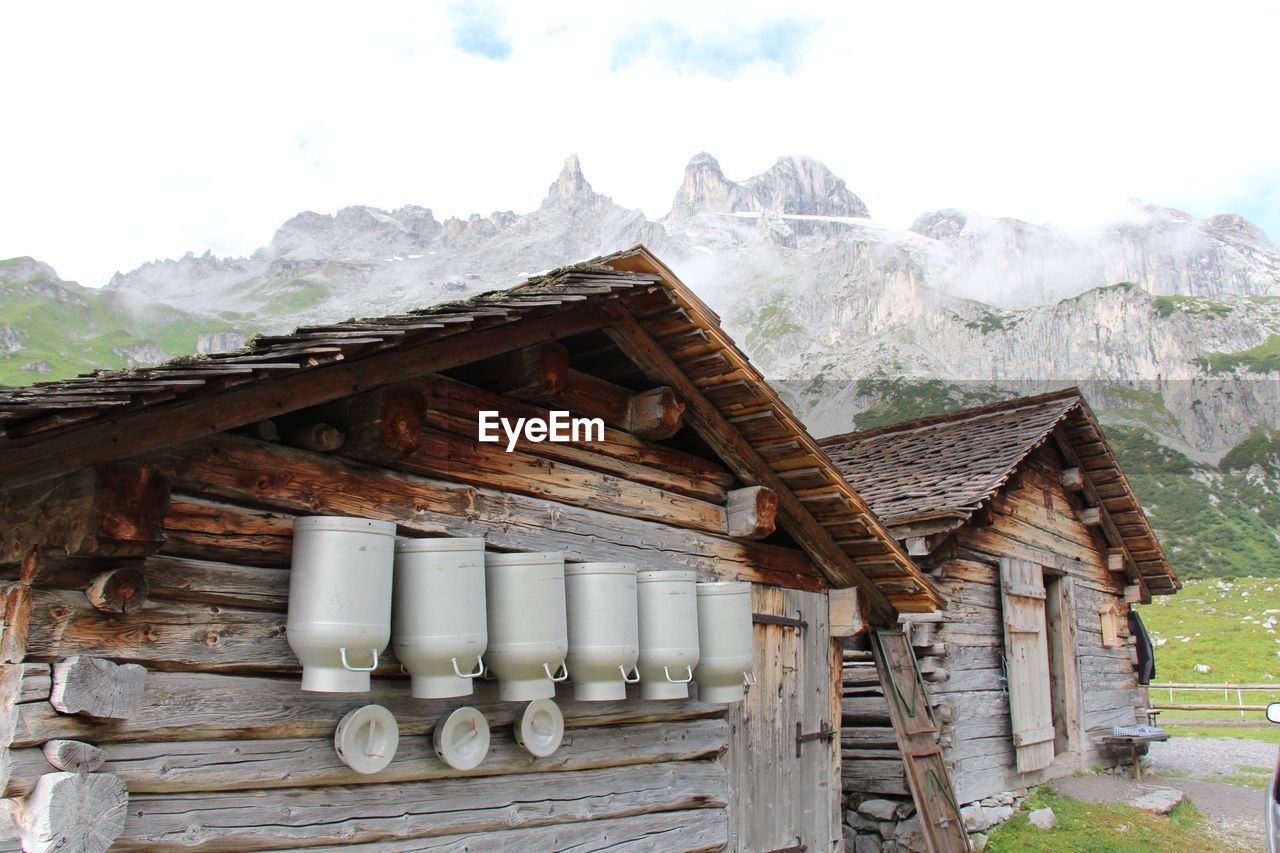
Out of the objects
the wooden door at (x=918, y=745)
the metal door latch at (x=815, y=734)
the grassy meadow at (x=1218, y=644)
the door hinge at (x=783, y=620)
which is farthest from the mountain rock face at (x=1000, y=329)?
the door hinge at (x=783, y=620)

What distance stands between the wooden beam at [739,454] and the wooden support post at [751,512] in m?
0.19

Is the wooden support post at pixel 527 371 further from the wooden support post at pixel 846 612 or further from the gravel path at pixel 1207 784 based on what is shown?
the gravel path at pixel 1207 784

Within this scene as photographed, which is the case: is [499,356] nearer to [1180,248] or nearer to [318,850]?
[318,850]

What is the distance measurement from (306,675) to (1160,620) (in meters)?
37.5

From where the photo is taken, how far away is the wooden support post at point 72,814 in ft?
10.6

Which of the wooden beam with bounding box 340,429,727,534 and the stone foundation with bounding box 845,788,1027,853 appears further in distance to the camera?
the stone foundation with bounding box 845,788,1027,853

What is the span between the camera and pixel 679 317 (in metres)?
5.70

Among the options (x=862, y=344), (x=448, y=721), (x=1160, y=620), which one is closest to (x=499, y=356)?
(x=448, y=721)

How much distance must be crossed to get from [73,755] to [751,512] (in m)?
4.26

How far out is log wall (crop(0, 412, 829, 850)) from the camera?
3.42 m

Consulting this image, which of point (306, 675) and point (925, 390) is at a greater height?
point (925, 390)

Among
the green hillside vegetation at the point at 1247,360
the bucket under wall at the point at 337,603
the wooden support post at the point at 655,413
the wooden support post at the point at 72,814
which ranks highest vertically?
the green hillside vegetation at the point at 1247,360

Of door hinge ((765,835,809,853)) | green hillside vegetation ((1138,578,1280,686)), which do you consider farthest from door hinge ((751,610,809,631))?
green hillside vegetation ((1138,578,1280,686))

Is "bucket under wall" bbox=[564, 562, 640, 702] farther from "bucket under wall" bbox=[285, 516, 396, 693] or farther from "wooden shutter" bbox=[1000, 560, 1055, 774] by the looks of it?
"wooden shutter" bbox=[1000, 560, 1055, 774]
